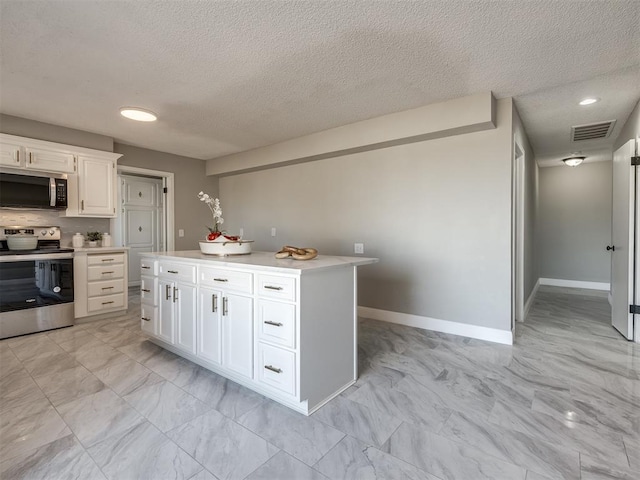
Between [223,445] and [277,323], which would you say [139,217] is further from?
[223,445]

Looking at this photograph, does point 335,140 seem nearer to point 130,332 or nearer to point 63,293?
point 130,332

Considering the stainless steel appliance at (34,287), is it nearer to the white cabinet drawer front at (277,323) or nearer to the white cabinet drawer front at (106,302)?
the white cabinet drawer front at (106,302)

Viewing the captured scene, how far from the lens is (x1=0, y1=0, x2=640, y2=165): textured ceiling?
1.88m

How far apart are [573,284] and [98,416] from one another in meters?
7.54

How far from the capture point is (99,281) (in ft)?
13.0

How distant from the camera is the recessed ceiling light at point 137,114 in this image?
3.23 m

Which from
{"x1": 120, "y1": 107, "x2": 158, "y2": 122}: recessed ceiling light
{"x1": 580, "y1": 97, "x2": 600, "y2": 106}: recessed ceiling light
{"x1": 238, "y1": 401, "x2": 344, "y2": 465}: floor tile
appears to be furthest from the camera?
{"x1": 120, "y1": 107, "x2": 158, "y2": 122}: recessed ceiling light

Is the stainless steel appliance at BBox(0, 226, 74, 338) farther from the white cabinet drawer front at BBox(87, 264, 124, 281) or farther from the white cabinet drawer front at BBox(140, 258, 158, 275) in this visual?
the white cabinet drawer front at BBox(140, 258, 158, 275)

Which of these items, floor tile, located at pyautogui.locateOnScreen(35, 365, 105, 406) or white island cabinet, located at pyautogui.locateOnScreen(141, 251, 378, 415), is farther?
floor tile, located at pyautogui.locateOnScreen(35, 365, 105, 406)

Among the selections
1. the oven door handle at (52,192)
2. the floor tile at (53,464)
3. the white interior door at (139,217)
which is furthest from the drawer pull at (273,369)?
the white interior door at (139,217)

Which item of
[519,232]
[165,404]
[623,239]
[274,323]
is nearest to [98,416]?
[165,404]

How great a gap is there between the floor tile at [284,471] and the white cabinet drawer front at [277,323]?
56 cm

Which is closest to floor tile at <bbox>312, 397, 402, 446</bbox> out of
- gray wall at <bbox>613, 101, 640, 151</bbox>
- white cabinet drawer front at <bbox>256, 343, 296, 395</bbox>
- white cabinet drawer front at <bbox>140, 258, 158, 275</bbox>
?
white cabinet drawer front at <bbox>256, 343, 296, 395</bbox>

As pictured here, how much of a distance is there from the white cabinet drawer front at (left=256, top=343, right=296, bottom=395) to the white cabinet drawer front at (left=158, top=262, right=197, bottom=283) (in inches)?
34.5
